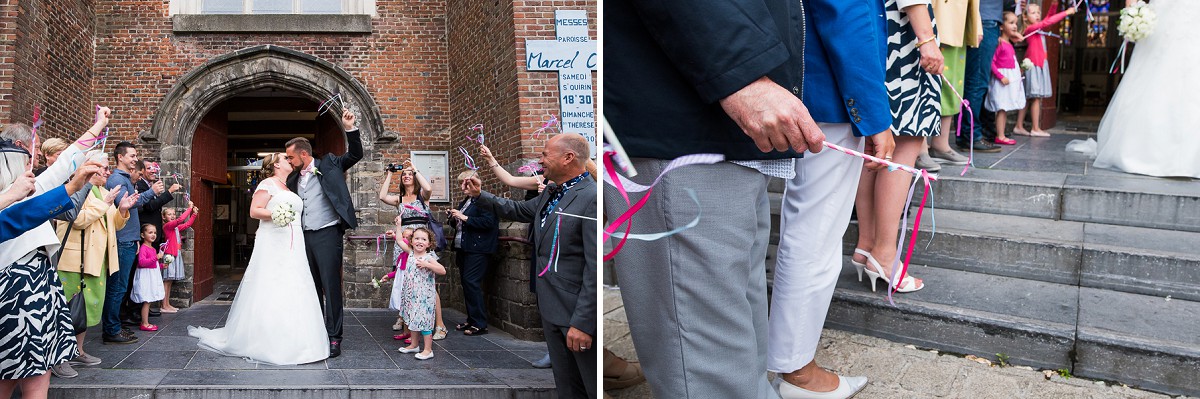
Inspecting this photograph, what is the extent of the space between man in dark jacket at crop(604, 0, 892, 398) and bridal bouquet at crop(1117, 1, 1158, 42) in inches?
180

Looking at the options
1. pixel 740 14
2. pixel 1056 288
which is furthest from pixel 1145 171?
pixel 740 14

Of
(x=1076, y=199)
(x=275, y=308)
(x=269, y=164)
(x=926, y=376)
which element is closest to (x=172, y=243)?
(x=269, y=164)

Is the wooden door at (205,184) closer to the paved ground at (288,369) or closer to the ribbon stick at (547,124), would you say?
the paved ground at (288,369)

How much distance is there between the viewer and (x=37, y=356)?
64.9 inches

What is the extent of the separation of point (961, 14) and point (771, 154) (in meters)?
2.85

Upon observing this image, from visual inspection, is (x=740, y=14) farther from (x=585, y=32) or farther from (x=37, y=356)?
(x=37, y=356)

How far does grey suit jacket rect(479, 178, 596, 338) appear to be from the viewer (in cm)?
190

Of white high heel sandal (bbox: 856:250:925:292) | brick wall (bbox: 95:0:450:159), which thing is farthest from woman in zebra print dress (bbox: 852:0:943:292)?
brick wall (bbox: 95:0:450:159)

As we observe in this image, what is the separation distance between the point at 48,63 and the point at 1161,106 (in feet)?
17.4

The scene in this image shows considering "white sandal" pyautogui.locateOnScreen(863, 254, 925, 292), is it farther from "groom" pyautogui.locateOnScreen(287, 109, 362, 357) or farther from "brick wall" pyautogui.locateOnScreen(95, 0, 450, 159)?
"groom" pyautogui.locateOnScreen(287, 109, 362, 357)

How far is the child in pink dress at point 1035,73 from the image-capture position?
6133 mm

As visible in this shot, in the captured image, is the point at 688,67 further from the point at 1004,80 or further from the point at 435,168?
the point at 1004,80

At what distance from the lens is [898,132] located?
288cm

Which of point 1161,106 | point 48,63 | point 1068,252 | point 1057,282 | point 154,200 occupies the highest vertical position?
point 1161,106
